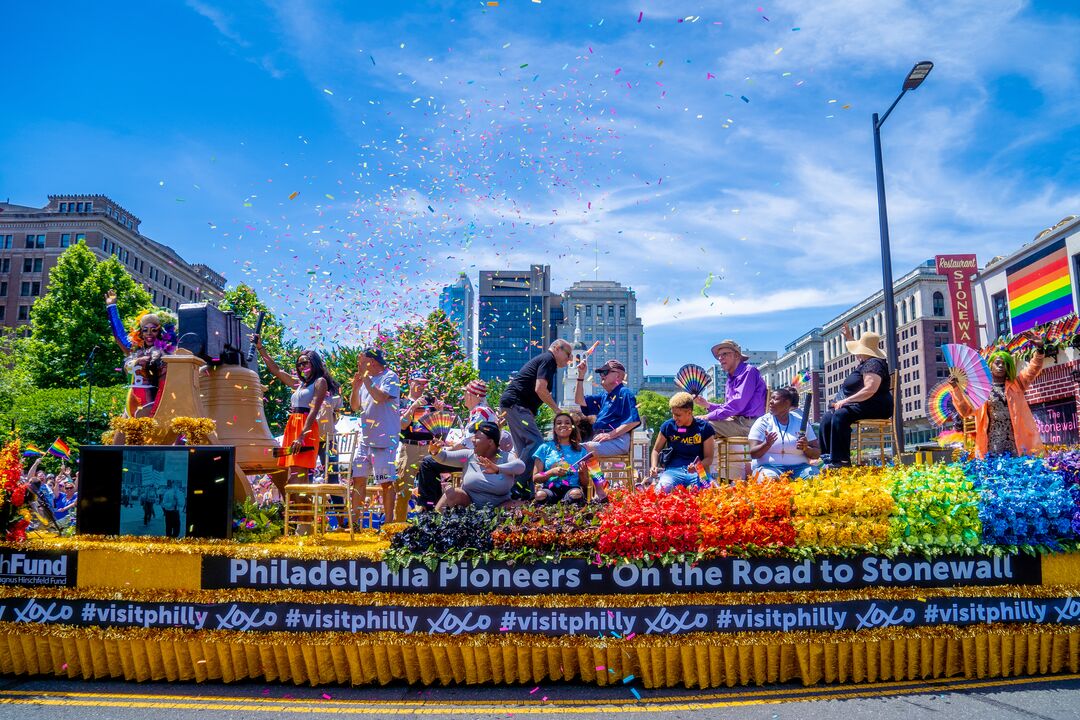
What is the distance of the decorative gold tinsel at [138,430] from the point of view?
6801mm

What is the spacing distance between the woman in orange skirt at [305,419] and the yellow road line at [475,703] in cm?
313

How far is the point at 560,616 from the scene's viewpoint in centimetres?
490

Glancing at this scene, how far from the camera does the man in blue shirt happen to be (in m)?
7.32

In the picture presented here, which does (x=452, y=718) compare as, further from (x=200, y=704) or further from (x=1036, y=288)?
(x=1036, y=288)

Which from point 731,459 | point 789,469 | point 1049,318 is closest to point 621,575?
point 789,469

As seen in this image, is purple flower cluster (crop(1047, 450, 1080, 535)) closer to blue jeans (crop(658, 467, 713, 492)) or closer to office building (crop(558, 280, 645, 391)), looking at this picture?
blue jeans (crop(658, 467, 713, 492))

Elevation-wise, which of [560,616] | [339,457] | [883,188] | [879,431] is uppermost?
[883,188]

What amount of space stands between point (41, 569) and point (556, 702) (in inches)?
175

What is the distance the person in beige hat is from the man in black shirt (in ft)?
10.1

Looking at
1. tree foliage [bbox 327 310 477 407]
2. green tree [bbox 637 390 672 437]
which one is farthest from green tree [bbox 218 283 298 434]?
green tree [bbox 637 390 672 437]

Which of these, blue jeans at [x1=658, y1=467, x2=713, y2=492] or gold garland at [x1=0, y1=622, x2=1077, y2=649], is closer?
gold garland at [x1=0, y1=622, x2=1077, y2=649]

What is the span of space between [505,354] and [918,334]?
107 m

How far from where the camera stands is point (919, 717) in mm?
4336

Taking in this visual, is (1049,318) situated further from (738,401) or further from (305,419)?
(305,419)
